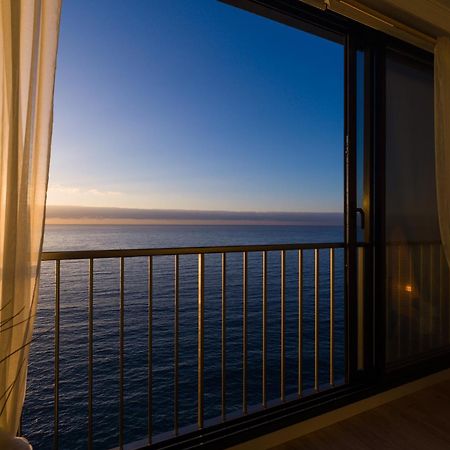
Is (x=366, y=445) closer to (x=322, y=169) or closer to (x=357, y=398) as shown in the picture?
(x=357, y=398)

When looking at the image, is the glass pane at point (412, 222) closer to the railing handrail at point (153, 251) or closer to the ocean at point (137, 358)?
the ocean at point (137, 358)

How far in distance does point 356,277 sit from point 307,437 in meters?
0.93

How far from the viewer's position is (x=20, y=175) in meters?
1.11

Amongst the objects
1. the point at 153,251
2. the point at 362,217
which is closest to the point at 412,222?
the point at 362,217

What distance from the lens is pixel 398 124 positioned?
7.67 feet

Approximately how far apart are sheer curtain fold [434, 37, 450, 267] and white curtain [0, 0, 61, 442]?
2297mm

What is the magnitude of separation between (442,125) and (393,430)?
1.89 meters

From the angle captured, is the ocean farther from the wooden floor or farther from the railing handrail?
the wooden floor

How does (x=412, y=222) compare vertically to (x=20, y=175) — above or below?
below

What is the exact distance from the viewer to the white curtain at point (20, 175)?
42.8 inches

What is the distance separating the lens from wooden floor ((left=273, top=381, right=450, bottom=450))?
176cm

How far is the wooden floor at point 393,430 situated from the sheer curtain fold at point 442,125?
3.74 feet

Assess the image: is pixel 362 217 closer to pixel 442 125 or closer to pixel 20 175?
pixel 442 125

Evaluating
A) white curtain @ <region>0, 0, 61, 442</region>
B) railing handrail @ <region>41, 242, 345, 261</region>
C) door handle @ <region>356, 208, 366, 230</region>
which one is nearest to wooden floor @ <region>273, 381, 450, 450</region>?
railing handrail @ <region>41, 242, 345, 261</region>
